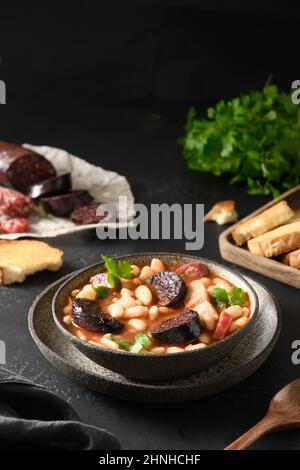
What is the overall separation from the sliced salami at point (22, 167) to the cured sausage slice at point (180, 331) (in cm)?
188

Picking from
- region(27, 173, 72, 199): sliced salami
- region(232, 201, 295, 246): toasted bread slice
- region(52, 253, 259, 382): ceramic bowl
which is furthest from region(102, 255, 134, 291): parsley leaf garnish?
region(27, 173, 72, 199): sliced salami

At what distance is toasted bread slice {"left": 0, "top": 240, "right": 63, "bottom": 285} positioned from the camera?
3.25 m

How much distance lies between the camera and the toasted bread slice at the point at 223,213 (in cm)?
379

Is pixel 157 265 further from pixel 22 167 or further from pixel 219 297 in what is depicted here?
pixel 22 167

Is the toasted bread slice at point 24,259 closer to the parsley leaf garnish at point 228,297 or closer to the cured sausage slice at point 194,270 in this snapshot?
the cured sausage slice at point 194,270

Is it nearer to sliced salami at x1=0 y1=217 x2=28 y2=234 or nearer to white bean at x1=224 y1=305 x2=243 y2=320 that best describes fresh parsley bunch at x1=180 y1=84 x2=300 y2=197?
sliced salami at x1=0 y1=217 x2=28 y2=234

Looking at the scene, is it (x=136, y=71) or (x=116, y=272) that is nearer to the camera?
(x=116, y=272)

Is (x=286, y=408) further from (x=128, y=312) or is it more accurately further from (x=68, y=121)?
(x=68, y=121)

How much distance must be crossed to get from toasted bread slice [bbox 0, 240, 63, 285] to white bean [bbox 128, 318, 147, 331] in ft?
2.87

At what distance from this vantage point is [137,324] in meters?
2.50

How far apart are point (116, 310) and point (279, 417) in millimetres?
603

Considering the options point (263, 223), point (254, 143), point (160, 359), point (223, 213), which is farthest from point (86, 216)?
point (160, 359)

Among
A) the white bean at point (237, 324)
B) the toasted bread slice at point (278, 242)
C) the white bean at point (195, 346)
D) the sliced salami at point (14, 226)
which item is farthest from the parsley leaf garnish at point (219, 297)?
the sliced salami at point (14, 226)
